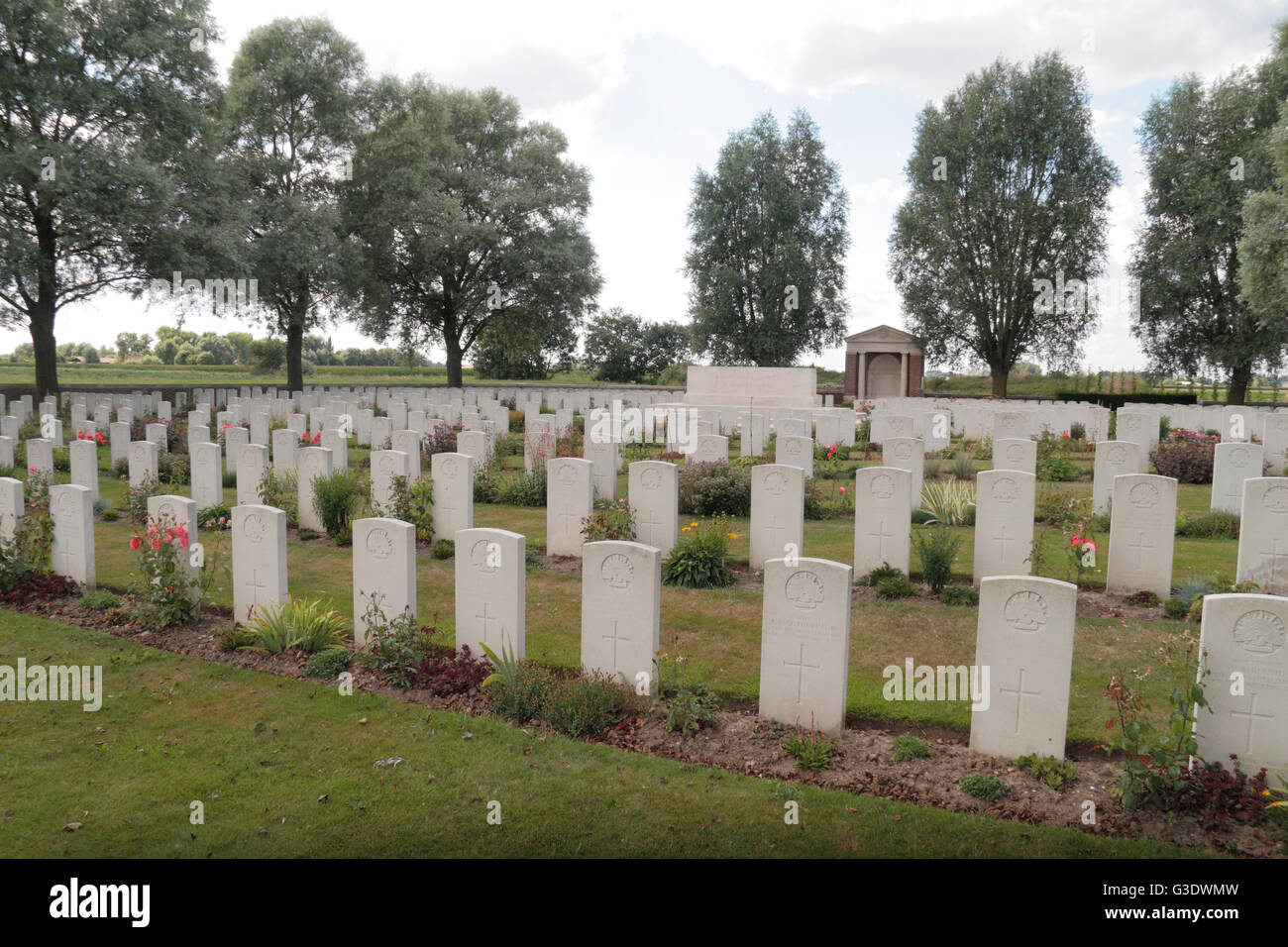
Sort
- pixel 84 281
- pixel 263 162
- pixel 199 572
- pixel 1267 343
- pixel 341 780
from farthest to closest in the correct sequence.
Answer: pixel 1267 343 → pixel 263 162 → pixel 84 281 → pixel 199 572 → pixel 341 780

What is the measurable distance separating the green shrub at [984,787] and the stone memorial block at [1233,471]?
900 centimetres

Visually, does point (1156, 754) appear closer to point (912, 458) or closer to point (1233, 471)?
point (912, 458)

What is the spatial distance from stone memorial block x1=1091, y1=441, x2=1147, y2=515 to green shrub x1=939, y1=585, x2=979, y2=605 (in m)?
4.07

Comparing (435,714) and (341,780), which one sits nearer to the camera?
(341,780)

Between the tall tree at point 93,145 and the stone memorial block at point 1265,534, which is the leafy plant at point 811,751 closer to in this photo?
the stone memorial block at point 1265,534

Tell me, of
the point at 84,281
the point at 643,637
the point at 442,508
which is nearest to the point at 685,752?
the point at 643,637

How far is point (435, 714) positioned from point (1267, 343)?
1408 inches

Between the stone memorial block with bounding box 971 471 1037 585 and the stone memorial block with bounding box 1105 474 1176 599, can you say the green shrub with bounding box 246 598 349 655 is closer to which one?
the stone memorial block with bounding box 971 471 1037 585

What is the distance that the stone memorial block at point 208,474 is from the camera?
11.6 metres

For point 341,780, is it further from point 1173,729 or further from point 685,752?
point 1173,729

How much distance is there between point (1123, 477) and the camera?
26.9 ft

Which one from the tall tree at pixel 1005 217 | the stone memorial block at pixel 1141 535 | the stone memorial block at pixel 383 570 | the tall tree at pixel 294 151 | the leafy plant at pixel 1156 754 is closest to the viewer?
the leafy plant at pixel 1156 754

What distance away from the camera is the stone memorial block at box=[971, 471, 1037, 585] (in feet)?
27.7

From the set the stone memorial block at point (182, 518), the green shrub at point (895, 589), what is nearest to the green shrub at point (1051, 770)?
the green shrub at point (895, 589)
